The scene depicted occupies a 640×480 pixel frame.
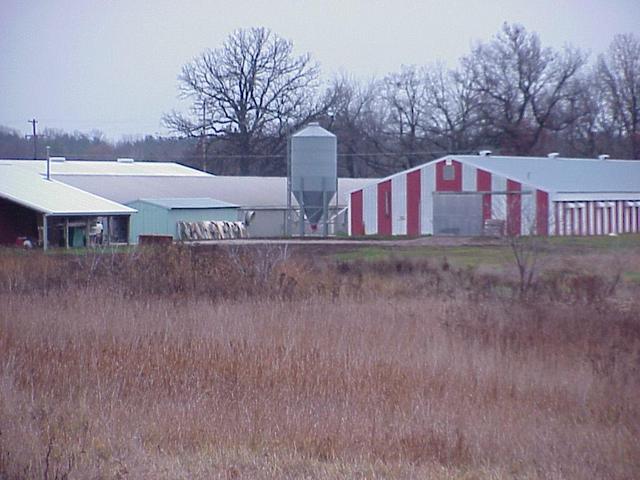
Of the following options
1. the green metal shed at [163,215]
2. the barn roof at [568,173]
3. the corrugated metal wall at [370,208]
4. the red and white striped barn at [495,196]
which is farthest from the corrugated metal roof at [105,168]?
the barn roof at [568,173]

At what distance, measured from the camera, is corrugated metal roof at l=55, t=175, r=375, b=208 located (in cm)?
5709

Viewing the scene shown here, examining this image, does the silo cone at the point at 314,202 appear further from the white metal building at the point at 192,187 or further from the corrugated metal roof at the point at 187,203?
the corrugated metal roof at the point at 187,203

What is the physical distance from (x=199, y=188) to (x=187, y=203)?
7592 millimetres

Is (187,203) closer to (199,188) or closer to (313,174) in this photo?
(313,174)

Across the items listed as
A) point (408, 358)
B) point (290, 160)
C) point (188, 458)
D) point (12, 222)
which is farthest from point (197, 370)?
point (290, 160)

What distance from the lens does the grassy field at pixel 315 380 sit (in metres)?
Result: 8.36

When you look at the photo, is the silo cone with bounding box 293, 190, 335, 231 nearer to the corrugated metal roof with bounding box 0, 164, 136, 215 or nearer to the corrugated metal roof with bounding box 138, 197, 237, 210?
the corrugated metal roof with bounding box 138, 197, 237, 210

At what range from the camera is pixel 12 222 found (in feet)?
150

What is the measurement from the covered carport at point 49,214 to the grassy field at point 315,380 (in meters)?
24.8

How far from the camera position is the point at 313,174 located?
182 ft

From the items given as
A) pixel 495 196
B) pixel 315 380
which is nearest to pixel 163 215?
pixel 495 196

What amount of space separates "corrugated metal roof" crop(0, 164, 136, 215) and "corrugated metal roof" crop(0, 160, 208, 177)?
9.04 meters

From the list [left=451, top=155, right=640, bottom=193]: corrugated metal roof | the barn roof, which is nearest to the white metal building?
the barn roof

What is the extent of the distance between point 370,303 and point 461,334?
131 inches
